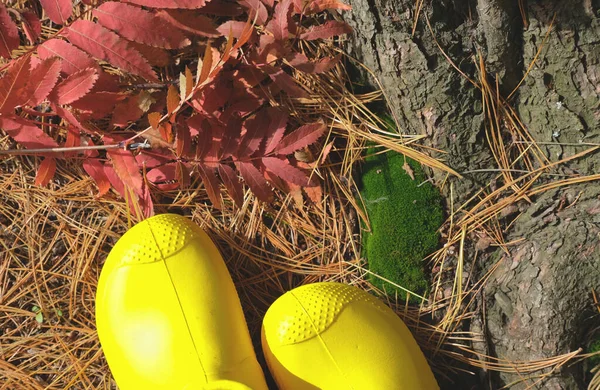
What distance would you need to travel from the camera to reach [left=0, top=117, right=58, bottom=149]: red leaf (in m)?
1.44

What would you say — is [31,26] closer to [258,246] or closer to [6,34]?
[6,34]

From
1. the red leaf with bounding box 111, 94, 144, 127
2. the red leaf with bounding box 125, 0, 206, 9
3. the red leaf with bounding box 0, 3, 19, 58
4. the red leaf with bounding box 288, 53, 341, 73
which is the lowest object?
the red leaf with bounding box 111, 94, 144, 127

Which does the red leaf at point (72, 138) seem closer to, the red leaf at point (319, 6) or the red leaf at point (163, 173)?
the red leaf at point (163, 173)

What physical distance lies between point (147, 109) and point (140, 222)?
0.31 metres

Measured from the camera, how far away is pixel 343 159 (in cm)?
162

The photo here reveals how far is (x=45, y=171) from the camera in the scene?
151cm

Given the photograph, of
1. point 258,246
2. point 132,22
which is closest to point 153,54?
point 132,22

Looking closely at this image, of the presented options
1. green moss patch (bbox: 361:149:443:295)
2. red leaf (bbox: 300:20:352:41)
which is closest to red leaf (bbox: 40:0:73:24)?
red leaf (bbox: 300:20:352:41)

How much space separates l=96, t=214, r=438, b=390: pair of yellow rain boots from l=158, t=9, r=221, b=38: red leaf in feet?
1.69

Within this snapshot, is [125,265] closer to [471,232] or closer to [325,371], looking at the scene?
[325,371]

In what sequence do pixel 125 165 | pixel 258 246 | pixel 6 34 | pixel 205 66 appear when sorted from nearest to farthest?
pixel 205 66 < pixel 6 34 < pixel 125 165 < pixel 258 246

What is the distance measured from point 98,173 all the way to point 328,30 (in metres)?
0.74

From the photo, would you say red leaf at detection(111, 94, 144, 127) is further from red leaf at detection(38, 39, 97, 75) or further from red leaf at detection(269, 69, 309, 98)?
red leaf at detection(269, 69, 309, 98)

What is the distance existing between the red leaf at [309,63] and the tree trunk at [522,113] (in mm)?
114
